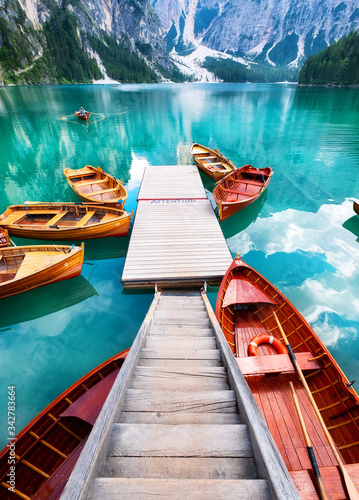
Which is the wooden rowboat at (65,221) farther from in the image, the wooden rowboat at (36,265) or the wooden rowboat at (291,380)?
the wooden rowboat at (291,380)

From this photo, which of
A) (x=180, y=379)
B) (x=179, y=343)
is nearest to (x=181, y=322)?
(x=179, y=343)

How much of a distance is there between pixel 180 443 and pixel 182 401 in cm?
59

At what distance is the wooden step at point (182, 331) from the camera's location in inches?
200

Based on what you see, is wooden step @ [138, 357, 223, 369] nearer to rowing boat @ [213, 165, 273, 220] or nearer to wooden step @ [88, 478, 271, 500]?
wooden step @ [88, 478, 271, 500]

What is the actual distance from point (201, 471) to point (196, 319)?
404 centimetres

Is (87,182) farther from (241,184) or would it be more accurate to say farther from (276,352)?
(276,352)

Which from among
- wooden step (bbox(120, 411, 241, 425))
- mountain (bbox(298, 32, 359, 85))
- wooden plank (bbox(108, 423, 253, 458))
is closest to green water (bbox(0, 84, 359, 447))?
wooden step (bbox(120, 411, 241, 425))

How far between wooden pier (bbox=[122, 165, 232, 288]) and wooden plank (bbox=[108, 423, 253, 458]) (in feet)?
21.7

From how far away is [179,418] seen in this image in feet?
8.63

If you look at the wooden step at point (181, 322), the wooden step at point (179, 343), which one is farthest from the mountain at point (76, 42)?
the wooden step at point (179, 343)

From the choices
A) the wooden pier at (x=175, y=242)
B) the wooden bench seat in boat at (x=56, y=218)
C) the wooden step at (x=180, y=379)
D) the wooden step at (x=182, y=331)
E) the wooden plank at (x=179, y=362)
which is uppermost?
the wooden step at (x=180, y=379)

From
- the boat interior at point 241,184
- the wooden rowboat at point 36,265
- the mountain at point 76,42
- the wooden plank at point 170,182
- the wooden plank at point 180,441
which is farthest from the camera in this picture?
the mountain at point 76,42

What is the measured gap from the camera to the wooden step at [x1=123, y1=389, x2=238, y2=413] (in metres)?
2.75

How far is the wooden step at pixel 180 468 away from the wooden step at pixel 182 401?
647mm
